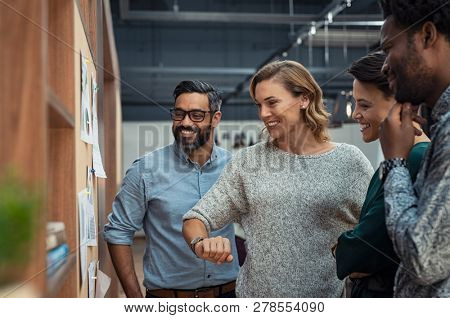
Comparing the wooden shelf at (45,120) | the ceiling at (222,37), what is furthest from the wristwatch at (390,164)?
the ceiling at (222,37)

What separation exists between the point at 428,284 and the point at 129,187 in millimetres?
856

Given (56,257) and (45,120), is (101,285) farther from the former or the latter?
(45,120)

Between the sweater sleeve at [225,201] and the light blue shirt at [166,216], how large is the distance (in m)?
0.30

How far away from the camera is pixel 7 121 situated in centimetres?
56

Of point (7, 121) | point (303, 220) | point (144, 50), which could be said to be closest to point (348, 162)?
point (303, 220)

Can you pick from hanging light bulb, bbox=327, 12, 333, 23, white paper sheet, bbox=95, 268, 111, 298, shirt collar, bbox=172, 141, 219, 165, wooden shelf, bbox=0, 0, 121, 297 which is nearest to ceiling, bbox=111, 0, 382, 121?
hanging light bulb, bbox=327, 12, 333, 23

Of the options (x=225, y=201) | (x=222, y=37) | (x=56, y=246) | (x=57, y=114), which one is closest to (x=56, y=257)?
(x=56, y=246)

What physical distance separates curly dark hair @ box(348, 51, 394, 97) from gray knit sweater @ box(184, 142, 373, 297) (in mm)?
189

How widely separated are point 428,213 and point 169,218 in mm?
837

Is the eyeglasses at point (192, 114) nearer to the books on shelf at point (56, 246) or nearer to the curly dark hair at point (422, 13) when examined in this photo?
the books on shelf at point (56, 246)

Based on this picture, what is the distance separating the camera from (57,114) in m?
0.71

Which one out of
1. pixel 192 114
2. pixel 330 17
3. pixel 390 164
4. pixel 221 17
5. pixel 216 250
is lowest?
pixel 216 250

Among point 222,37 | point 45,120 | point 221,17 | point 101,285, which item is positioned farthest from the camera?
point 222,37

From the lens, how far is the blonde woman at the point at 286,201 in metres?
1.08
